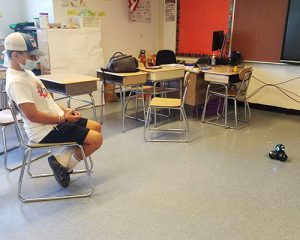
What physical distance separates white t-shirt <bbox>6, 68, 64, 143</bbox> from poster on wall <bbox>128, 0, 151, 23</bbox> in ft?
11.9

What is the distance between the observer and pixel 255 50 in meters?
4.67

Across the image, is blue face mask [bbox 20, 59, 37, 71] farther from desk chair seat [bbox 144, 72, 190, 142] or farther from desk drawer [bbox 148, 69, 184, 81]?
desk drawer [bbox 148, 69, 184, 81]

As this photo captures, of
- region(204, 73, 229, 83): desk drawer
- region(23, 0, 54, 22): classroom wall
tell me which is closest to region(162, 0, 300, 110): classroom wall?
region(204, 73, 229, 83): desk drawer

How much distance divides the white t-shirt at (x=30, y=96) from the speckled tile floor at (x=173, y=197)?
21.7 inches

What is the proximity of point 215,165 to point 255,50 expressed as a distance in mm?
2592

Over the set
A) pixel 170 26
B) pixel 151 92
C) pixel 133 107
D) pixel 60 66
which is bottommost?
pixel 133 107

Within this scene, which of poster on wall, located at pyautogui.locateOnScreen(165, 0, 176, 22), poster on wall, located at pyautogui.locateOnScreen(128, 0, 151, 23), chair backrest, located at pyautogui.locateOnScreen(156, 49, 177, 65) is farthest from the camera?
poster on wall, located at pyautogui.locateOnScreen(165, 0, 176, 22)

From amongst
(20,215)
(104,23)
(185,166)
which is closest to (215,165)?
(185,166)

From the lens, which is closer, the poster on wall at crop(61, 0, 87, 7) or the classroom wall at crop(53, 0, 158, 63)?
the poster on wall at crop(61, 0, 87, 7)

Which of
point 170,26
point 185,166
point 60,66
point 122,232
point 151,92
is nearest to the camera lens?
point 122,232

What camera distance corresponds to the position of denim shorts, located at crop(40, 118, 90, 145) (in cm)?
222

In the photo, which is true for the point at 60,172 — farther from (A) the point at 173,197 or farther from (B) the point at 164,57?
(B) the point at 164,57

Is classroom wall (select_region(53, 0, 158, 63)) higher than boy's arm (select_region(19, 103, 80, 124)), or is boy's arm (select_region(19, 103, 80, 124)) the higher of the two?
classroom wall (select_region(53, 0, 158, 63))

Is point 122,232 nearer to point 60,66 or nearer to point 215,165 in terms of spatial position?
point 215,165
